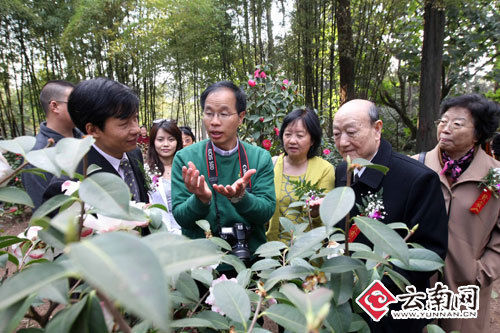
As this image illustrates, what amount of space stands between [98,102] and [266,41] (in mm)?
6396

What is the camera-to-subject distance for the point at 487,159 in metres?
1.79

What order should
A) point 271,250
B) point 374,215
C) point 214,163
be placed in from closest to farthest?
point 271,250, point 374,215, point 214,163

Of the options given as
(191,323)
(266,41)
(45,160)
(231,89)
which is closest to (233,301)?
(191,323)

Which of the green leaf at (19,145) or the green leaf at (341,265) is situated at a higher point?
the green leaf at (19,145)

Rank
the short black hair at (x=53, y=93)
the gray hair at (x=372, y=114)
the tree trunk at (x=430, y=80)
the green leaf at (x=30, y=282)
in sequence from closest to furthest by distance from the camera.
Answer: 1. the green leaf at (x=30, y=282)
2. the gray hair at (x=372, y=114)
3. the short black hair at (x=53, y=93)
4. the tree trunk at (x=430, y=80)

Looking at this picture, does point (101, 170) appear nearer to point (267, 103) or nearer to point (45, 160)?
point (45, 160)

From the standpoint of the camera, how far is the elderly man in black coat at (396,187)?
1.18 meters

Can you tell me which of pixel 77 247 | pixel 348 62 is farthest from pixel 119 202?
pixel 348 62

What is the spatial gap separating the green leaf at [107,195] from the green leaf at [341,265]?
1.28 feet

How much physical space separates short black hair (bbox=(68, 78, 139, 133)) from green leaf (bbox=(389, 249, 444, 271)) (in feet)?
4.23

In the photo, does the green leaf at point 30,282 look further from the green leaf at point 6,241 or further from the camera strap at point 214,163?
the camera strap at point 214,163

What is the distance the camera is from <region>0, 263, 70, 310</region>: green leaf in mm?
307

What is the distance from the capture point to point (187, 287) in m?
0.64

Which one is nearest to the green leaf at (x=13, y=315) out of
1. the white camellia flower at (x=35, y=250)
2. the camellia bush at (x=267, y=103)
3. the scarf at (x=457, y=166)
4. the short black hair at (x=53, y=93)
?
the white camellia flower at (x=35, y=250)
